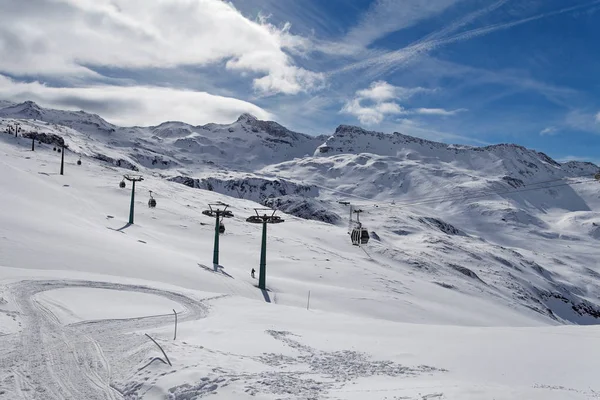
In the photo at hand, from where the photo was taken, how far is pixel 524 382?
12.9 m

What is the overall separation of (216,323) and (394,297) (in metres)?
33.7

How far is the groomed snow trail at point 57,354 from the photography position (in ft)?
38.9

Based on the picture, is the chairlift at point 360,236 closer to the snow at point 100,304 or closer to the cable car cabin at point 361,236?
the cable car cabin at point 361,236

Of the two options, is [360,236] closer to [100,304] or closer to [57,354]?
[100,304]

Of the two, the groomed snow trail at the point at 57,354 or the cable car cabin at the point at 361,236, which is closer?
the groomed snow trail at the point at 57,354

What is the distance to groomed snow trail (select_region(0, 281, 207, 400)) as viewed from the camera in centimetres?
1185

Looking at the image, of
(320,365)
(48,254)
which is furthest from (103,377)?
(48,254)

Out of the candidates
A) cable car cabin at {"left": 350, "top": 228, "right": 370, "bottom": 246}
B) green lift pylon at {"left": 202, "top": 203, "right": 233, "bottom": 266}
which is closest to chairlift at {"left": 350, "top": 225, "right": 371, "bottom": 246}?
cable car cabin at {"left": 350, "top": 228, "right": 370, "bottom": 246}

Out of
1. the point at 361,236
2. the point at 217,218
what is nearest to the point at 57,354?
the point at 361,236

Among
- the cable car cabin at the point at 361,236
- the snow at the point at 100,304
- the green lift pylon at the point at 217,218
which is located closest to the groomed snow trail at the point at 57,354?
the snow at the point at 100,304

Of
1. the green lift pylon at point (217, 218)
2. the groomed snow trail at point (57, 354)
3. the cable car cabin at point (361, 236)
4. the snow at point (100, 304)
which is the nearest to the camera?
the groomed snow trail at point (57, 354)

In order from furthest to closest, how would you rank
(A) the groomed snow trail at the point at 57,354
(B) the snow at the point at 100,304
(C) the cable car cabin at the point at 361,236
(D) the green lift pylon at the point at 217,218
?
(D) the green lift pylon at the point at 217,218, (C) the cable car cabin at the point at 361,236, (B) the snow at the point at 100,304, (A) the groomed snow trail at the point at 57,354

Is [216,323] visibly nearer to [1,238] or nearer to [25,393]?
[25,393]

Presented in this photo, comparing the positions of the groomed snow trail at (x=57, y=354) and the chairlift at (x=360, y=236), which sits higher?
the chairlift at (x=360, y=236)
